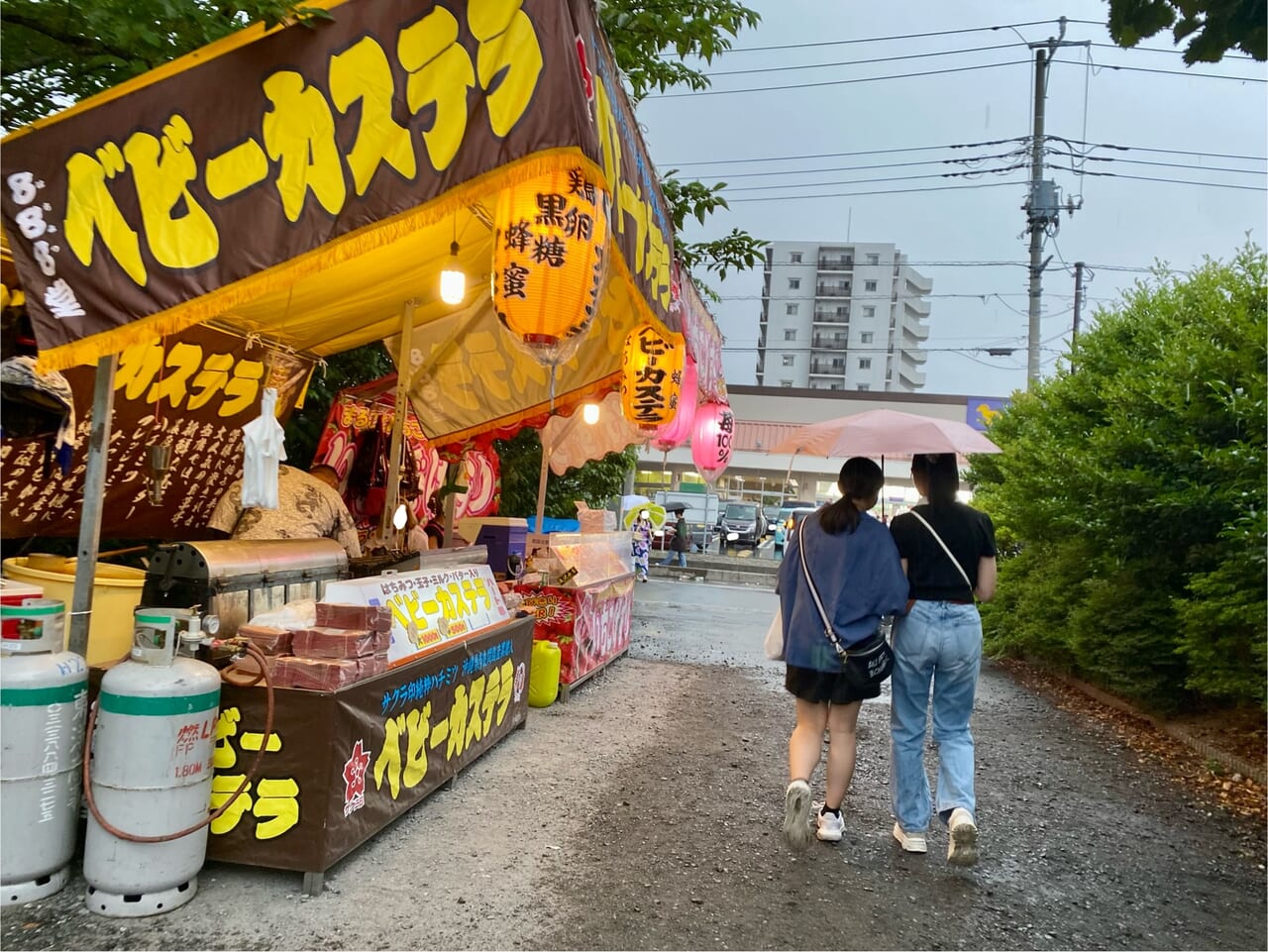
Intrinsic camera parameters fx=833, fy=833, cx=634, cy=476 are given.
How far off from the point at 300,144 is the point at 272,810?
9.31 feet

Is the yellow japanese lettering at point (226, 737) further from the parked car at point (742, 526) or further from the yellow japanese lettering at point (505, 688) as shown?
the parked car at point (742, 526)

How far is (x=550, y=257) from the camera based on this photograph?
14.8 ft

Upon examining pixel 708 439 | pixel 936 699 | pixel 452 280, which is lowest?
pixel 936 699

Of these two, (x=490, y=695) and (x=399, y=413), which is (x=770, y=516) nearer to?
(x=399, y=413)

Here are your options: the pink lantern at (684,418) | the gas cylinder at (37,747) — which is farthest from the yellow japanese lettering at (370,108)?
the pink lantern at (684,418)

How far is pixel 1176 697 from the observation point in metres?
7.64

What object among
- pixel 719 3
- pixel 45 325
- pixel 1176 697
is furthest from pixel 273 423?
pixel 1176 697

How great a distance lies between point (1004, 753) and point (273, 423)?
614 cm

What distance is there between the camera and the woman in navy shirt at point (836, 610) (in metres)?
4.36

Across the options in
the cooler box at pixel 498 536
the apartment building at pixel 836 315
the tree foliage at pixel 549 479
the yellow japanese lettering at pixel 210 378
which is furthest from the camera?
the apartment building at pixel 836 315

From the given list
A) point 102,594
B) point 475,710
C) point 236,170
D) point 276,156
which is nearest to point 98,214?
point 236,170

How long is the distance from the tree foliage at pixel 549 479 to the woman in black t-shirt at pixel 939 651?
856cm

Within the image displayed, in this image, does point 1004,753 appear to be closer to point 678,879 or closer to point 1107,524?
point 1107,524

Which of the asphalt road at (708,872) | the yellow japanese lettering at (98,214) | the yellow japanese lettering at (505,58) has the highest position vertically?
the yellow japanese lettering at (505,58)
